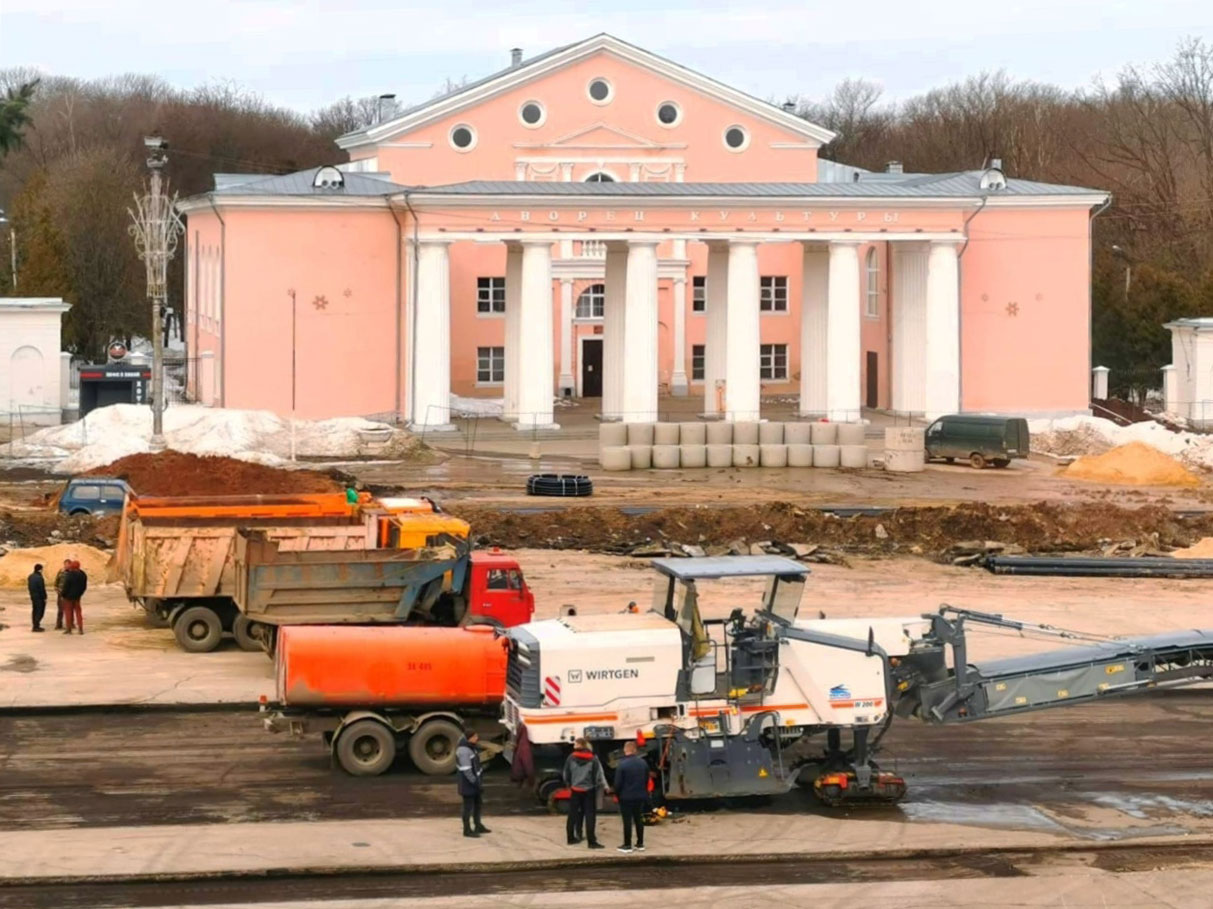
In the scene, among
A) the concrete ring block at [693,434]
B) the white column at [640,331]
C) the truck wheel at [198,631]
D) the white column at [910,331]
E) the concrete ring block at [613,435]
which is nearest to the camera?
the truck wheel at [198,631]

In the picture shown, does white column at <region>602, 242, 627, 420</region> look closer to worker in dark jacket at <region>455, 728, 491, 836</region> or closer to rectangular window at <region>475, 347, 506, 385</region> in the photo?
rectangular window at <region>475, 347, 506, 385</region>

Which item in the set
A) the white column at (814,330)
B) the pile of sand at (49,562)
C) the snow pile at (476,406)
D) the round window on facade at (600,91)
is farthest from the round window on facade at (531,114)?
the pile of sand at (49,562)

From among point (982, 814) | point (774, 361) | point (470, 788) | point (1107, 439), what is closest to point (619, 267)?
point (774, 361)

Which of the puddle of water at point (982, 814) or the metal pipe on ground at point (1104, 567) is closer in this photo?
the puddle of water at point (982, 814)

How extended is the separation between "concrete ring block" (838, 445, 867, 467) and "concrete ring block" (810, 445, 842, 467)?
0.06 m

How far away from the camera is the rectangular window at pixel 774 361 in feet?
268

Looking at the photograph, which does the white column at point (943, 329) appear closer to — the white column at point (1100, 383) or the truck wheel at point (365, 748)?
the white column at point (1100, 383)

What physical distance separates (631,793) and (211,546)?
13.3 m

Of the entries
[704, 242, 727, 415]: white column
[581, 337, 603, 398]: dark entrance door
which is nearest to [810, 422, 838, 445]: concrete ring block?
[704, 242, 727, 415]: white column

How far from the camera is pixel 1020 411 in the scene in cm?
7344

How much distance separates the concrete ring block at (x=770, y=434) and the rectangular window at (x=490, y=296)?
19.1m

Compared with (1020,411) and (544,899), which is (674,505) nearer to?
(1020,411)

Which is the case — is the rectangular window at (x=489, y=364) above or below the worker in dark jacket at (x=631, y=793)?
above

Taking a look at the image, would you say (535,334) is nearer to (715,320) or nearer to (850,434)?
(715,320)
